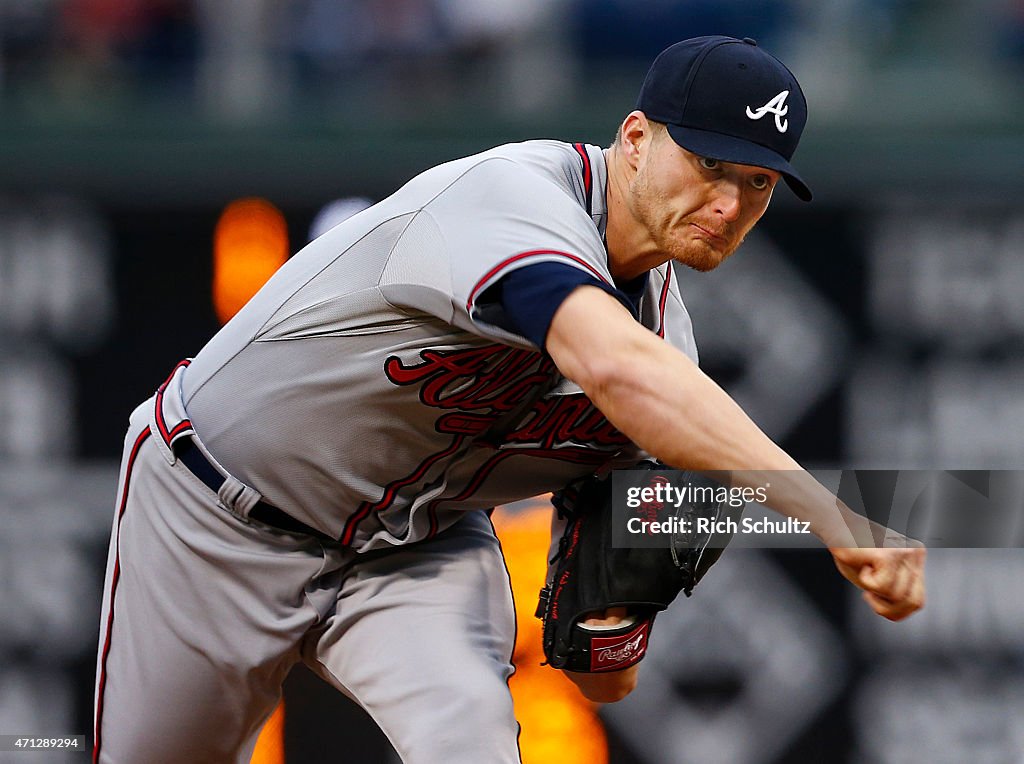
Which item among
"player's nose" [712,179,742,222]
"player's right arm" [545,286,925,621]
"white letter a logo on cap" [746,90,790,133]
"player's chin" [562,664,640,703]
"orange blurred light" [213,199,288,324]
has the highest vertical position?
"white letter a logo on cap" [746,90,790,133]

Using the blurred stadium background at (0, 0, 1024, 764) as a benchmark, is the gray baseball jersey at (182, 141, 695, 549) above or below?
above

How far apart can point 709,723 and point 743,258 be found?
1118 millimetres

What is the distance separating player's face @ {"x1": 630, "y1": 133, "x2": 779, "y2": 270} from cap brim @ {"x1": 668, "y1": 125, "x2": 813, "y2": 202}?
0.02 meters

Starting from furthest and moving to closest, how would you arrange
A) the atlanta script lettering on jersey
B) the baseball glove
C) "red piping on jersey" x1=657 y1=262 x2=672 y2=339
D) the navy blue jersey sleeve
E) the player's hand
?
"red piping on jersey" x1=657 y1=262 x2=672 y2=339
the baseball glove
the atlanta script lettering on jersey
the navy blue jersey sleeve
the player's hand

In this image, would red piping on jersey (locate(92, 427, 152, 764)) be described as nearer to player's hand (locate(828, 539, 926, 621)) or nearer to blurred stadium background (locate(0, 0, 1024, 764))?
blurred stadium background (locate(0, 0, 1024, 764))

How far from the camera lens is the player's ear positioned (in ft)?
7.10

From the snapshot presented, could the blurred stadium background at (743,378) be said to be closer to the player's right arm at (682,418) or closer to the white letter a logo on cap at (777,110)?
the white letter a logo on cap at (777,110)

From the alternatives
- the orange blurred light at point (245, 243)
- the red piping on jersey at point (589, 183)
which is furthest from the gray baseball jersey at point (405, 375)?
the orange blurred light at point (245, 243)

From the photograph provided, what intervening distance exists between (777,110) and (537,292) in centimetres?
53

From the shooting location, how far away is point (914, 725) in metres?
3.57

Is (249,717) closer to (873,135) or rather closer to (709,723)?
(709,723)

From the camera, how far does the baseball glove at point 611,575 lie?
226 centimetres

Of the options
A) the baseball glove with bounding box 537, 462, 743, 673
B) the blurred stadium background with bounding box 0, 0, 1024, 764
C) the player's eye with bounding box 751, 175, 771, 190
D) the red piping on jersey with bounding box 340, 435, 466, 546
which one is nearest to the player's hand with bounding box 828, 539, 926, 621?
the baseball glove with bounding box 537, 462, 743, 673

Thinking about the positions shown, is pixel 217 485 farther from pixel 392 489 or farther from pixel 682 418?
pixel 682 418
